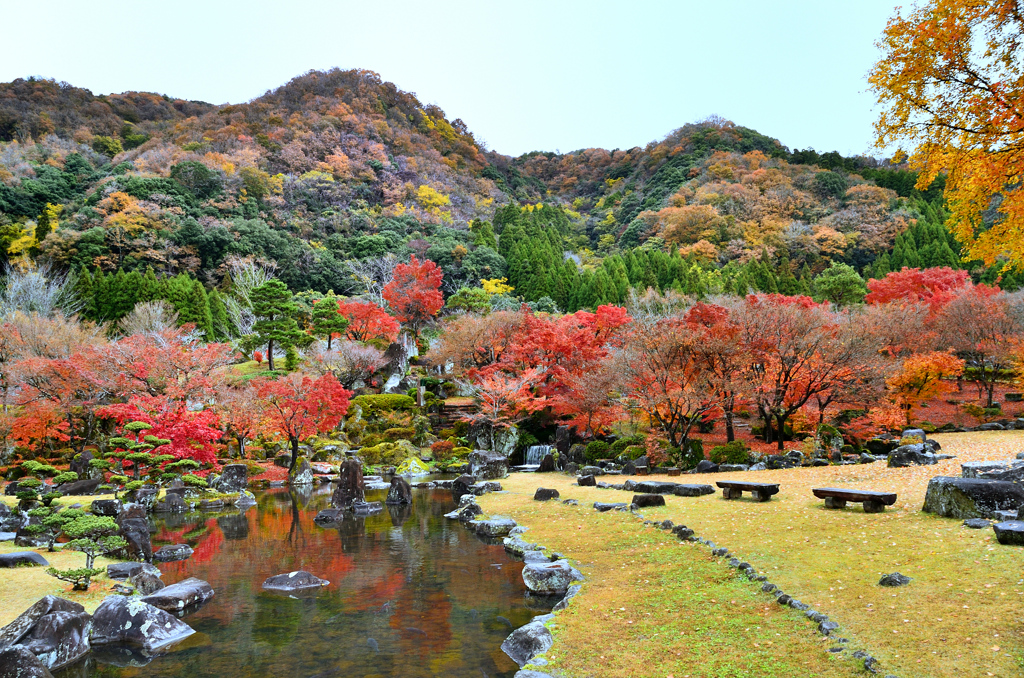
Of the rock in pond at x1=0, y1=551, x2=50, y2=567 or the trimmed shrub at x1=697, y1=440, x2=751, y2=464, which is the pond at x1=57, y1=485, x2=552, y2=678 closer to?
the rock in pond at x1=0, y1=551, x2=50, y2=567

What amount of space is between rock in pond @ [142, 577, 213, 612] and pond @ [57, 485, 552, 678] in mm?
198

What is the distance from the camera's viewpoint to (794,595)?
20.2 feet

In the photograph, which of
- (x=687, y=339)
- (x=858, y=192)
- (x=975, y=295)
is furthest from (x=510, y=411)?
(x=858, y=192)

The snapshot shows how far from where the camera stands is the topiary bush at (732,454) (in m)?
17.9

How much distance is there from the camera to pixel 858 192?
191ft

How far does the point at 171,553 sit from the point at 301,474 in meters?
12.6

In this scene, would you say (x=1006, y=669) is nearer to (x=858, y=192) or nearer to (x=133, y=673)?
(x=133, y=673)

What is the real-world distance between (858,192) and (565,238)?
107 feet

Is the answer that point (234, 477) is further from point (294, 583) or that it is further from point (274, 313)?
point (274, 313)

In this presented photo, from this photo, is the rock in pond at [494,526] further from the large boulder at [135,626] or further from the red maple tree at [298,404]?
the red maple tree at [298,404]

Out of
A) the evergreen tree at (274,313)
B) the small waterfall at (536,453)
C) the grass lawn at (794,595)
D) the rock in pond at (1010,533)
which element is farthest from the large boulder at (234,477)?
the rock in pond at (1010,533)

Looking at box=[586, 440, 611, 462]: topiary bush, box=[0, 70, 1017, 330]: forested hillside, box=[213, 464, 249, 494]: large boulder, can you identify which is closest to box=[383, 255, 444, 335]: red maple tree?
box=[0, 70, 1017, 330]: forested hillside

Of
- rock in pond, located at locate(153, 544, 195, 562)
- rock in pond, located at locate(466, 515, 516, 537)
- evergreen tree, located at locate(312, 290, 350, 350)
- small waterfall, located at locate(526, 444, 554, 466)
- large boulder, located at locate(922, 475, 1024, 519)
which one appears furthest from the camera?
evergreen tree, located at locate(312, 290, 350, 350)

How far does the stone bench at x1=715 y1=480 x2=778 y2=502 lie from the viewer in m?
11.2
